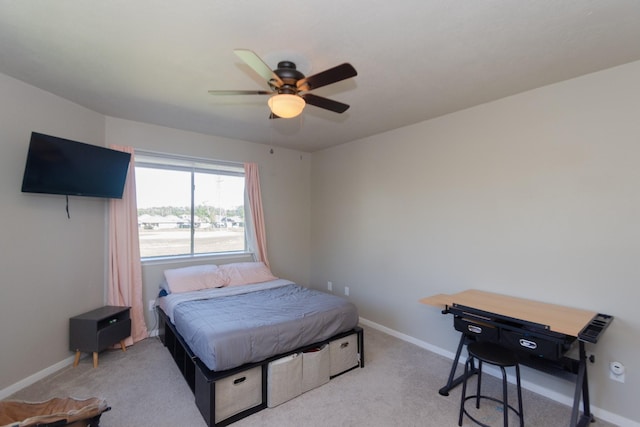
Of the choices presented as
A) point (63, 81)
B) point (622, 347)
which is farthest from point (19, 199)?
point (622, 347)

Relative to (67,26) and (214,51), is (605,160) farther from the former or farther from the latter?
(67,26)

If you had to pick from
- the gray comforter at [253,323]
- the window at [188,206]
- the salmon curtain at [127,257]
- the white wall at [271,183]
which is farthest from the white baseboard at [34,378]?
the window at [188,206]

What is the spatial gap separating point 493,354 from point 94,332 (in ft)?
11.5

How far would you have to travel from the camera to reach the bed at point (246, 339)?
2156 mm

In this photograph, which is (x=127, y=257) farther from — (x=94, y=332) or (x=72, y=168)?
(x=72, y=168)

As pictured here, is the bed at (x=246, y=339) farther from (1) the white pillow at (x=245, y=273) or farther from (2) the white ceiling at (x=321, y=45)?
(2) the white ceiling at (x=321, y=45)

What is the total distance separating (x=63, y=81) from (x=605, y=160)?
14.8 ft

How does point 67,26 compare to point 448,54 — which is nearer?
point 67,26

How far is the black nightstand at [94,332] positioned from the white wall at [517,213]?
2986 mm

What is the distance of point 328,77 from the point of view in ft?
5.83

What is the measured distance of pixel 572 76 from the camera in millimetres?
2354

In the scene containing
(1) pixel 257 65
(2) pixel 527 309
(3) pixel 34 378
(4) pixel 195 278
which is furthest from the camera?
(4) pixel 195 278

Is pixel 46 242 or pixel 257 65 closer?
pixel 257 65

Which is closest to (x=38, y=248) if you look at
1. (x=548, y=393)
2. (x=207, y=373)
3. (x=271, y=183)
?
(x=207, y=373)
